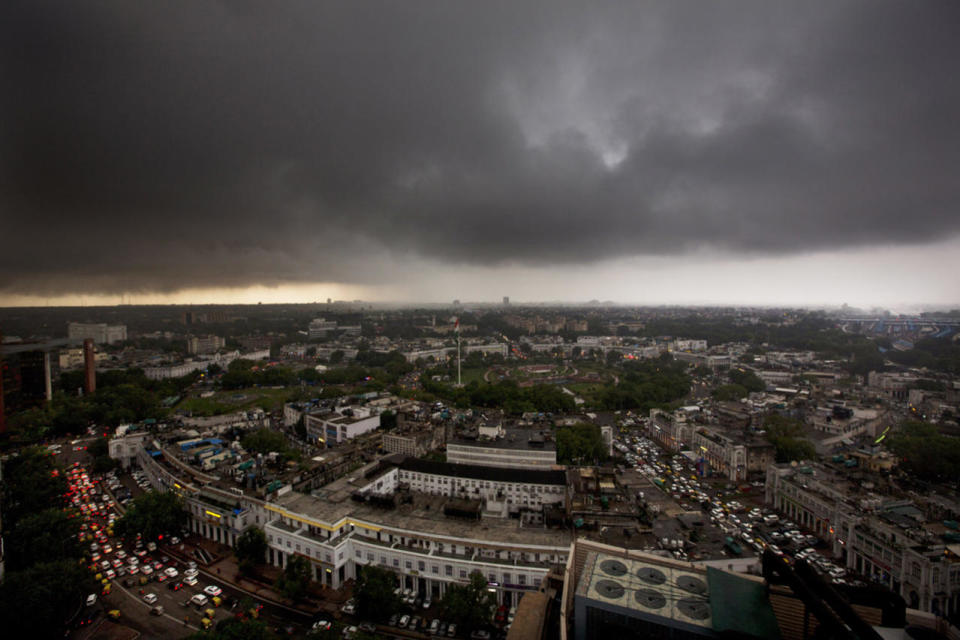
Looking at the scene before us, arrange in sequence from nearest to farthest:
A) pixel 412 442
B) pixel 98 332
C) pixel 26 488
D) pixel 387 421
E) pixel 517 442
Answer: pixel 26 488
pixel 517 442
pixel 412 442
pixel 387 421
pixel 98 332

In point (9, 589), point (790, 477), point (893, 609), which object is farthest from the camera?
point (790, 477)

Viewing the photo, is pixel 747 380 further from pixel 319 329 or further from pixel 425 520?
pixel 319 329

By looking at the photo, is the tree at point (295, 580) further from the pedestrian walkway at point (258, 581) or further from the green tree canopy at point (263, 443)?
the green tree canopy at point (263, 443)

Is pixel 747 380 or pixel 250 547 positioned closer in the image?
pixel 250 547

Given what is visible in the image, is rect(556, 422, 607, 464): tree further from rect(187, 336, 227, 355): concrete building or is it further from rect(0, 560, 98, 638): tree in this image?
rect(187, 336, 227, 355): concrete building

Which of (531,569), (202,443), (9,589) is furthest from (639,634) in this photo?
(202,443)

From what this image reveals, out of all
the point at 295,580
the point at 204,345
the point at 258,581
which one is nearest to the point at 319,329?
the point at 204,345

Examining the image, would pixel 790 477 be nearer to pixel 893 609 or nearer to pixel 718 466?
pixel 718 466
